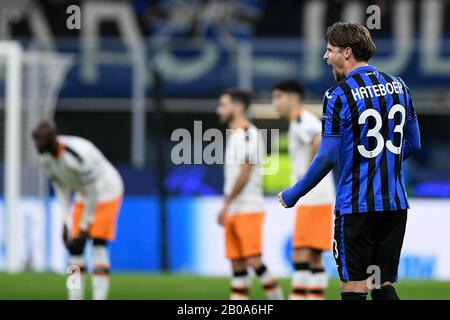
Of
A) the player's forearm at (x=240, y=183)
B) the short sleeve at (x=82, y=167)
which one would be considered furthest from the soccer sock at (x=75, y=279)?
the player's forearm at (x=240, y=183)

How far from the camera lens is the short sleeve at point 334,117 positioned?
5340 mm

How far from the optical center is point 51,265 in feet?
46.6

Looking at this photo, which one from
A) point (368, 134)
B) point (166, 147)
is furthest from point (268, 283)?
point (166, 147)

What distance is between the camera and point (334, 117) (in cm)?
534

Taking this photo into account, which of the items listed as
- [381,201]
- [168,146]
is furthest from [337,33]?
[168,146]

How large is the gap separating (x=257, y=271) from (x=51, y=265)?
553cm

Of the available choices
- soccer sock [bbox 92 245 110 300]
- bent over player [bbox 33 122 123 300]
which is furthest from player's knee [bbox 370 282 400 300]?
soccer sock [bbox 92 245 110 300]

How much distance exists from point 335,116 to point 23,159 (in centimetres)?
960

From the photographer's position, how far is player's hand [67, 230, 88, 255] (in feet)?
30.6

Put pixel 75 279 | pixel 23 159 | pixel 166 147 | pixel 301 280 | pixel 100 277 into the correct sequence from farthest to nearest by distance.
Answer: pixel 166 147 < pixel 23 159 < pixel 100 277 < pixel 301 280 < pixel 75 279

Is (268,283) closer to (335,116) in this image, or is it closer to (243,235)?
(243,235)

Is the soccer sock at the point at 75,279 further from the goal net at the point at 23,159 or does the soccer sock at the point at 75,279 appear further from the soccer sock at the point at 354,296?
the goal net at the point at 23,159

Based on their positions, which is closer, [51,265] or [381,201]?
[381,201]
